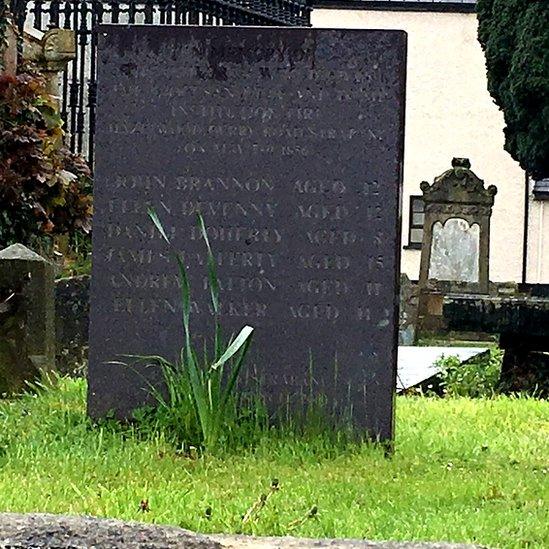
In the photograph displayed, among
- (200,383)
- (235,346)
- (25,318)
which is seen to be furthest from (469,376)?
(235,346)

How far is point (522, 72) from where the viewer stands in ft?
72.1

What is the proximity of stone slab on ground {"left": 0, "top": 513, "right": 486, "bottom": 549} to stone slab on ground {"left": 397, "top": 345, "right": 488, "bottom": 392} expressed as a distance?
21.6ft

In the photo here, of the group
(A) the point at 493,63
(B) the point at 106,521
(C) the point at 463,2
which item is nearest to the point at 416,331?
(A) the point at 493,63

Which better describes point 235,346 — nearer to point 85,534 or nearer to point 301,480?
point 301,480

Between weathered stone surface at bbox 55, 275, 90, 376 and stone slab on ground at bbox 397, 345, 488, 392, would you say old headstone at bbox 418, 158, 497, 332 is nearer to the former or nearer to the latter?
stone slab on ground at bbox 397, 345, 488, 392

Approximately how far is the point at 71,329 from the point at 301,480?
4.73m

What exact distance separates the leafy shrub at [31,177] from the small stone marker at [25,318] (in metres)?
2.52

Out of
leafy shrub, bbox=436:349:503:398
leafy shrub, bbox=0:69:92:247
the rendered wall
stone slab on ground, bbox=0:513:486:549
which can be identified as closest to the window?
the rendered wall

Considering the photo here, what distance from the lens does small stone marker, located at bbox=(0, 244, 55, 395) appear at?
7.60 m

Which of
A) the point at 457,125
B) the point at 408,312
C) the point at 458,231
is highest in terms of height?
the point at 457,125

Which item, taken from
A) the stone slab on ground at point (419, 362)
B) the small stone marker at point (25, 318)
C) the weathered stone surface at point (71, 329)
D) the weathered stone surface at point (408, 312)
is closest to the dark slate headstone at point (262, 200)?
the small stone marker at point (25, 318)

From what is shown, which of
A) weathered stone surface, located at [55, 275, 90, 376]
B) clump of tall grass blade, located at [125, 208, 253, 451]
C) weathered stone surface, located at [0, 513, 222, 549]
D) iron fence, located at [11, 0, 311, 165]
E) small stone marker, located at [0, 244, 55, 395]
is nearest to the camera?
weathered stone surface, located at [0, 513, 222, 549]

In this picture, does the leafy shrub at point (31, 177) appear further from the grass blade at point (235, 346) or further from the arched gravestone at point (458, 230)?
the arched gravestone at point (458, 230)

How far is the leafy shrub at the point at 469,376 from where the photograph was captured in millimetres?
9805
